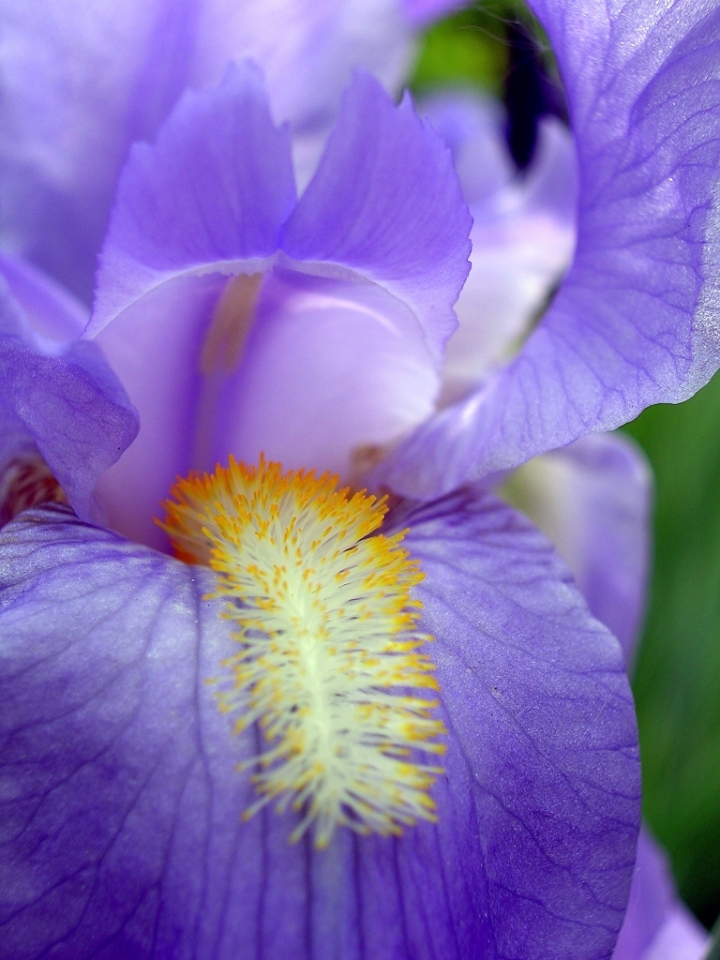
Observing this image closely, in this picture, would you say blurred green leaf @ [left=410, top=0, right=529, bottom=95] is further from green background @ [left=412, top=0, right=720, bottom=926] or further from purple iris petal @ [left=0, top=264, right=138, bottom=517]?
purple iris petal @ [left=0, top=264, right=138, bottom=517]

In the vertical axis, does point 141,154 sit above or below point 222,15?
below

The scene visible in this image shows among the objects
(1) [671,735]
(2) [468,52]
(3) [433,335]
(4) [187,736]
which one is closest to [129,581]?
(4) [187,736]

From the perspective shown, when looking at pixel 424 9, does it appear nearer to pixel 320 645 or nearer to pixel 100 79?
pixel 100 79

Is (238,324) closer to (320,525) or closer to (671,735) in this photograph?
(320,525)

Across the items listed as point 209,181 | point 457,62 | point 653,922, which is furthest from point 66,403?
point 457,62

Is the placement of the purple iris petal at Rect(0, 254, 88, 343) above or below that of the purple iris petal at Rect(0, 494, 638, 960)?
above

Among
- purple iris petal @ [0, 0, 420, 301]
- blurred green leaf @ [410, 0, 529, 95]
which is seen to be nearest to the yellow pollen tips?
purple iris petal @ [0, 0, 420, 301]
